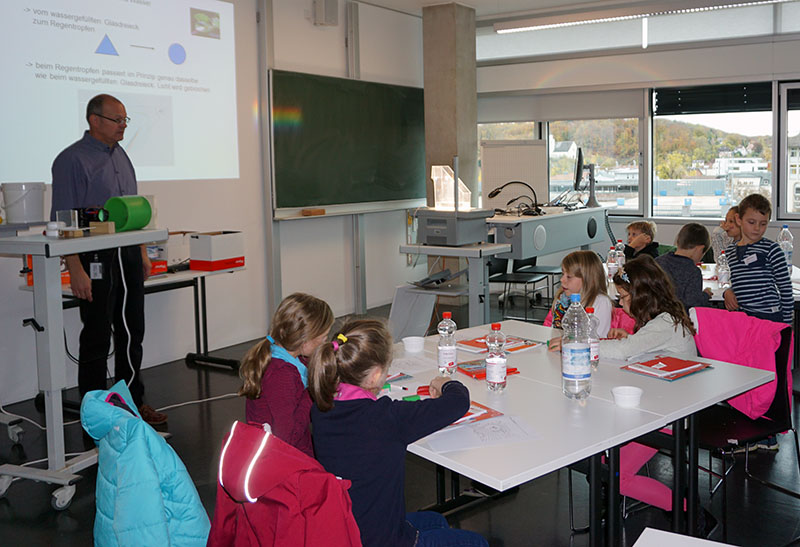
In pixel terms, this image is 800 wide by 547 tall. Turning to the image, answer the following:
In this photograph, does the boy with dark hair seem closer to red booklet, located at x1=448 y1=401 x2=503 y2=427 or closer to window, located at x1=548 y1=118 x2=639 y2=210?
red booklet, located at x1=448 y1=401 x2=503 y2=427

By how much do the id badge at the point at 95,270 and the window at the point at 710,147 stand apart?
19.6 feet

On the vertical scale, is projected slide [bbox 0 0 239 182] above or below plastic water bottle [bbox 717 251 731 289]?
above

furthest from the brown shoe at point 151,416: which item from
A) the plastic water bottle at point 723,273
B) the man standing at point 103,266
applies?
the plastic water bottle at point 723,273

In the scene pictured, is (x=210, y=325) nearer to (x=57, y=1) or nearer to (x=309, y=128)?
(x=309, y=128)

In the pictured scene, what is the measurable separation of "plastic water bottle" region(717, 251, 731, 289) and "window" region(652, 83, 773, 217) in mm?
3001

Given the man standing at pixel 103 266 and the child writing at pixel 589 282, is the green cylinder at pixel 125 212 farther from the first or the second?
the child writing at pixel 589 282

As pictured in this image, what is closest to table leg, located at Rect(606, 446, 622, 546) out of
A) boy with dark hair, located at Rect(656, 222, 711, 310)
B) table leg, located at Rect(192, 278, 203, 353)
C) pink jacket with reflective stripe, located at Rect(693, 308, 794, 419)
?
pink jacket with reflective stripe, located at Rect(693, 308, 794, 419)

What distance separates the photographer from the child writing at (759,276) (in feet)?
12.8

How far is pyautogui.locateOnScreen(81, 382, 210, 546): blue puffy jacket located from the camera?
1.75 metres

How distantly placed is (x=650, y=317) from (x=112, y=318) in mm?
2800

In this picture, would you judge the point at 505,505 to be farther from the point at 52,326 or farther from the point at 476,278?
the point at 476,278

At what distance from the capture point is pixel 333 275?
7.30 m

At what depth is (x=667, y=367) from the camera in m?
2.68

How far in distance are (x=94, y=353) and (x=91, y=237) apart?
45.2 inches
